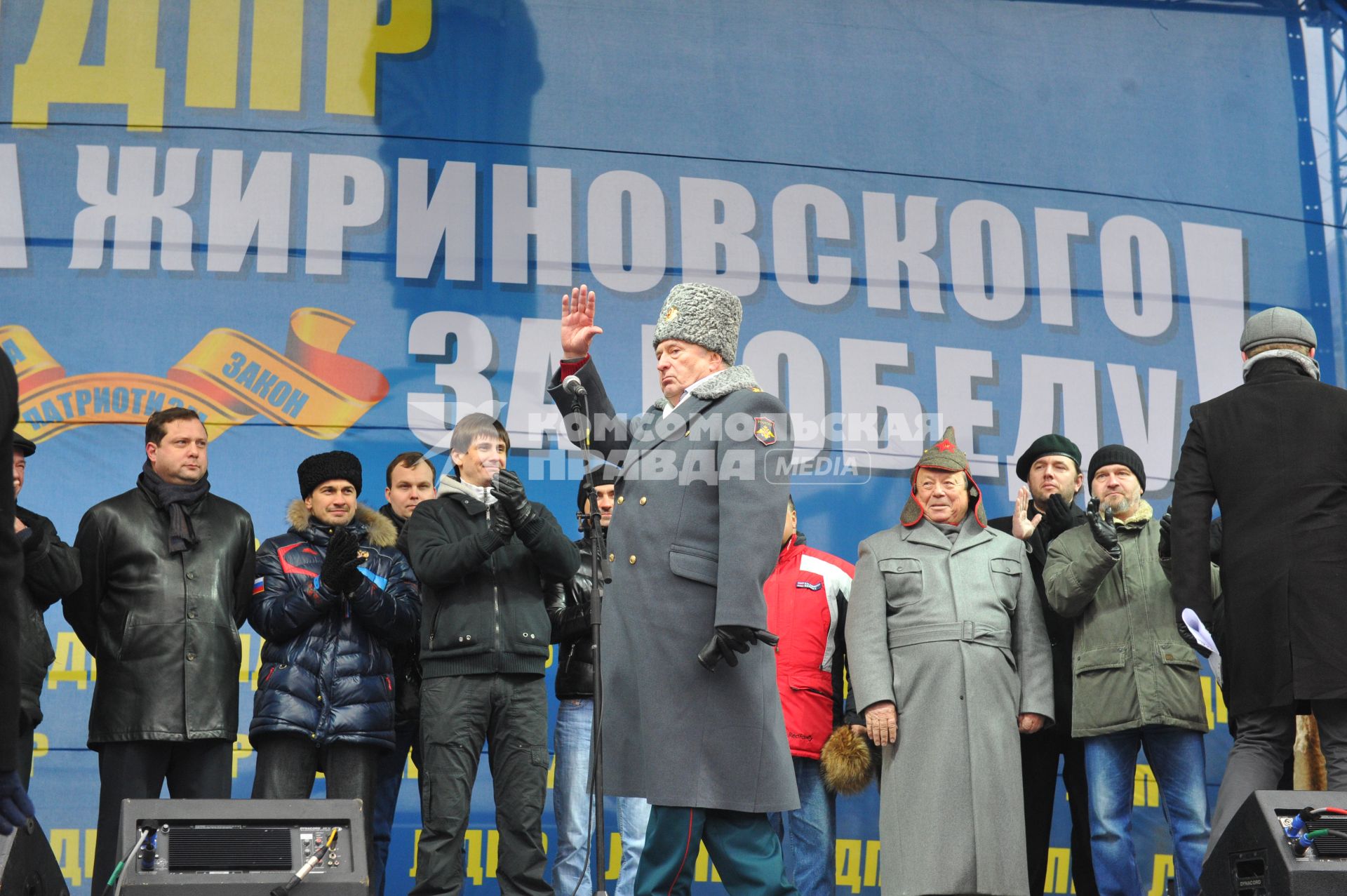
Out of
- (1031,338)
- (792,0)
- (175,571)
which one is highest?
(792,0)

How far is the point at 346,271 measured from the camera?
22.3ft

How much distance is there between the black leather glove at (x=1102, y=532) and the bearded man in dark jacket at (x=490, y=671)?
186 centimetres

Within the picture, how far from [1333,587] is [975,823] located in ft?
4.94

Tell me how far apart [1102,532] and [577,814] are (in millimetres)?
2250

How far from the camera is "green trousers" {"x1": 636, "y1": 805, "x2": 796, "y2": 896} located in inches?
137

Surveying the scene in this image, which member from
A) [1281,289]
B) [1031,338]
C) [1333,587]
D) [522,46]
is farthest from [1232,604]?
[522,46]

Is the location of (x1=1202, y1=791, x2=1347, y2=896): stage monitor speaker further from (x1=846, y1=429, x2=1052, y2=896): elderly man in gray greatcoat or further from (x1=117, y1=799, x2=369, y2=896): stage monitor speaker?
(x1=117, y1=799, x2=369, y2=896): stage monitor speaker

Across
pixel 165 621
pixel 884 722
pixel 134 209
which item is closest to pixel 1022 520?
pixel 884 722

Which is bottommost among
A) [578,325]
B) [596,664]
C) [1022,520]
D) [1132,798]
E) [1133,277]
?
[1132,798]

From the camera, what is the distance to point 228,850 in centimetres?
358

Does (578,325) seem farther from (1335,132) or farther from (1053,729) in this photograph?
(1335,132)

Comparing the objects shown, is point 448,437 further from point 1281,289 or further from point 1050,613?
Result: point 1281,289

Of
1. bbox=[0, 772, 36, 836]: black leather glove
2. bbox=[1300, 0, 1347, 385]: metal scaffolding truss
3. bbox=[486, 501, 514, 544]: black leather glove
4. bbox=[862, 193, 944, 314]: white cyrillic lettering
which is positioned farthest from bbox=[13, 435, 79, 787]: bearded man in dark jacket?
bbox=[1300, 0, 1347, 385]: metal scaffolding truss

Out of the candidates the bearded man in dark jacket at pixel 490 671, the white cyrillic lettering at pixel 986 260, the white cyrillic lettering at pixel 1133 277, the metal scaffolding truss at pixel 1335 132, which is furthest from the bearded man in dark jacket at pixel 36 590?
the metal scaffolding truss at pixel 1335 132
